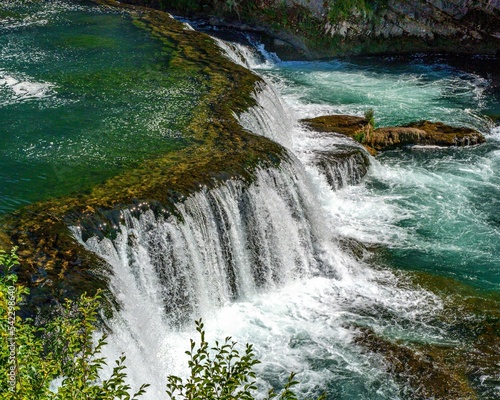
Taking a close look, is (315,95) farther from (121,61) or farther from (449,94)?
(121,61)

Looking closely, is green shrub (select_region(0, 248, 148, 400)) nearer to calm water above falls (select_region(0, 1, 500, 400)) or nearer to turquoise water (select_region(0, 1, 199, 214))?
calm water above falls (select_region(0, 1, 500, 400))

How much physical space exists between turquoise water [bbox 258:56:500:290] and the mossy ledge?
10.9ft

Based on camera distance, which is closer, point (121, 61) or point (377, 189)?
point (377, 189)

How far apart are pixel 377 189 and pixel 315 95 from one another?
7.13 meters

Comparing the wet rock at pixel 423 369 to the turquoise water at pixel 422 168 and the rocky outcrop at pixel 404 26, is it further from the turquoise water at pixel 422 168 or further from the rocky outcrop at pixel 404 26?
the rocky outcrop at pixel 404 26

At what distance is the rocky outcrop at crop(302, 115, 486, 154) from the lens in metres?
20.9

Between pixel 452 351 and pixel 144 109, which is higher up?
pixel 144 109

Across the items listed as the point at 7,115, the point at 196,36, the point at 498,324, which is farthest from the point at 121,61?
the point at 498,324

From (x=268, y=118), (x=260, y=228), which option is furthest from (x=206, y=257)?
(x=268, y=118)

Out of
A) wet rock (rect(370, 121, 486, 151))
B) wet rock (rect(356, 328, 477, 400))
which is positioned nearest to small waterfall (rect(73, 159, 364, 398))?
wet rock (rect(356, 328, 477, 400))

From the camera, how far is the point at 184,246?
43.1 feet

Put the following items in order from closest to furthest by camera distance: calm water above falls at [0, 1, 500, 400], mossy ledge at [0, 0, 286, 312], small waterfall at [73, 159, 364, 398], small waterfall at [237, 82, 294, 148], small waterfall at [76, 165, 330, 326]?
mossy ledge at [0, 0, 286, 312] → small waterfall at [73, 159, 364, 398] → calm water above falls at [0, 1, 500, 400] → small waterfall at [76, 165, 330, 326] → small waterfall at [237, 82, 294, 148]

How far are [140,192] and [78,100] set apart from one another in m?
6.26

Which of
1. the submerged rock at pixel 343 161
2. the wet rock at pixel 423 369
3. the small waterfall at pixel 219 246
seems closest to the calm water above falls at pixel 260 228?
the small waterfall at pixel 219 246
